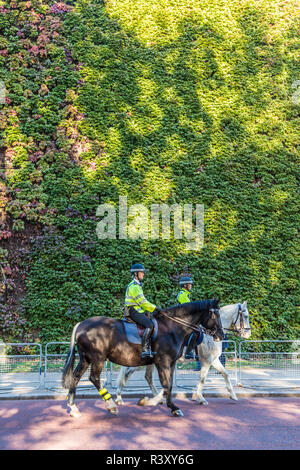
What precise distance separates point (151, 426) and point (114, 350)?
1421mm

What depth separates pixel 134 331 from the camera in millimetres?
8578

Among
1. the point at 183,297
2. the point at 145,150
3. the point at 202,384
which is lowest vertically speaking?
the point at 202,384

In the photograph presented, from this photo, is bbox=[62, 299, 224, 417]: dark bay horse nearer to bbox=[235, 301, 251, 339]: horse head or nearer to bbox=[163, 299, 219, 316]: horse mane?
bbox=[163, 299, 219, 316]: horse mane

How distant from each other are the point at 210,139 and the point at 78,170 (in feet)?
14.7

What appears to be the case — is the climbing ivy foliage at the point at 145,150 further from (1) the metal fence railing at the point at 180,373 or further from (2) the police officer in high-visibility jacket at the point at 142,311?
(2) the police officer in high-visibility jacket at the point at 142,311

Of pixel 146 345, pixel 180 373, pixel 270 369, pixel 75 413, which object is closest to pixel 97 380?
pixel 75 413

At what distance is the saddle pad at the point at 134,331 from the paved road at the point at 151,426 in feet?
4.28

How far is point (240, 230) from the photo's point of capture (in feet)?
52.3

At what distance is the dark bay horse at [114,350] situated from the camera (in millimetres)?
8406

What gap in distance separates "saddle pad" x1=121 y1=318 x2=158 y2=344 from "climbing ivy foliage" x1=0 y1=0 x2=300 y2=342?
6.47m

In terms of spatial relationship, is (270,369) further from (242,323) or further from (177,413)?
(177,413)

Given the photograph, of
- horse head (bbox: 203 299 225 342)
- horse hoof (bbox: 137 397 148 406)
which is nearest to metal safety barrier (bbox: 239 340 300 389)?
horse head (bbox: 203 299 225 342)
